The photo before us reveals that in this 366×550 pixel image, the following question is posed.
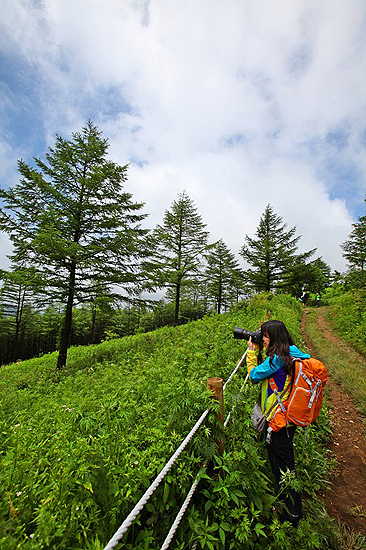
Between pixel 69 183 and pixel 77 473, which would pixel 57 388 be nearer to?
pixel 77 473

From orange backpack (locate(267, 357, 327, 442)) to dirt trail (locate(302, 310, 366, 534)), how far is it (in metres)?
1.55

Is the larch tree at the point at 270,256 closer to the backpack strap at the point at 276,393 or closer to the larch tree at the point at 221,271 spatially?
the larch tree at the point at 221,271

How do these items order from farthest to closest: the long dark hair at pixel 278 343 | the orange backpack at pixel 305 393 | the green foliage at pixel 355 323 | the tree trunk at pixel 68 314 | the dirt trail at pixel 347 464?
the tree trunk at pixel 68 314, the green foliage at pixel 355 323, the dirt trail at pixel 347 464, the long dark hair at pixel 278 343, the orange backpack at pixel 305 393

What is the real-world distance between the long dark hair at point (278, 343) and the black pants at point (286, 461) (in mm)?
751

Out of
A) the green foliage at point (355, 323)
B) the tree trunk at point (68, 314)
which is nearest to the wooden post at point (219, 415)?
the green foliage at point (355, 323)

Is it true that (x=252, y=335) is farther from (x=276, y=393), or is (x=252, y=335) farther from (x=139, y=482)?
(x=139, y=482)

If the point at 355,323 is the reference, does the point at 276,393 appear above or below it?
below

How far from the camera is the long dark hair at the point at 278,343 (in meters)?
2.41

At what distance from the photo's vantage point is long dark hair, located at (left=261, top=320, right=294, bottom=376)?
2406 mm

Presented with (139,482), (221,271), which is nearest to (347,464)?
(139,482)

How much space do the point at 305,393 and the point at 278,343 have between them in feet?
1.74

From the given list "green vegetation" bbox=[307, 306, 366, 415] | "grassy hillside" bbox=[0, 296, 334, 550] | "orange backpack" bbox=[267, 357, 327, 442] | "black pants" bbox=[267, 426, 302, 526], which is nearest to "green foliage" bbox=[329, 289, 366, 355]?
"green vegetation" bbox=[307, 306, 366, 415]

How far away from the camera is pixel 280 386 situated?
2.49 m

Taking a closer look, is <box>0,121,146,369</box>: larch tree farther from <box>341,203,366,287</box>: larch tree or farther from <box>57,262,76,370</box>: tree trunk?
<box>341,203,366,287</box>: larch tree
